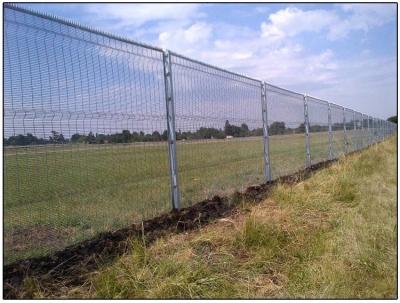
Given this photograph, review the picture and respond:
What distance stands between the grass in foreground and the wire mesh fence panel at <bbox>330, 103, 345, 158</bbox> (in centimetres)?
1100

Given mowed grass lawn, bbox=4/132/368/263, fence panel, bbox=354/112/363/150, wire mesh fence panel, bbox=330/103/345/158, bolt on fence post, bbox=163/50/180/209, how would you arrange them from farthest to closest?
fence panel, bbox=354/112/363/150, wire mesh fence panel, bbox=330/103/345/158, bolt on fence post, bbox=163/50/180/209, mowed grass lawn, bbox=4/132/368/263

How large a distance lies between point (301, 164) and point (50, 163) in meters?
9.40

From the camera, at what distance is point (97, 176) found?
486 centimetres

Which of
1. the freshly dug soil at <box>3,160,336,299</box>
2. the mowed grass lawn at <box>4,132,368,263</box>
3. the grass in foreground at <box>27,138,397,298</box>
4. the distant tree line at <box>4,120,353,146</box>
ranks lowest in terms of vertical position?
the grass in foreground at <box>27,138,397,298</box>

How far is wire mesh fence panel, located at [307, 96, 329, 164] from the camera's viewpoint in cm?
1431

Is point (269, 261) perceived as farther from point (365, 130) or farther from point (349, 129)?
point (365, 130)

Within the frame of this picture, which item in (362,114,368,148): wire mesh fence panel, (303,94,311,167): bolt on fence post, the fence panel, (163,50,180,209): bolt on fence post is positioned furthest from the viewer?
(362,114,368,148): wire mesh fence panel

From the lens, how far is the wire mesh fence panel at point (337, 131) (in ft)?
56.7

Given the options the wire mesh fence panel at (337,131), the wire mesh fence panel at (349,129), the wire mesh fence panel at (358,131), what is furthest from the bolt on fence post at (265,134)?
the wire mesh fence panel at (358,131)

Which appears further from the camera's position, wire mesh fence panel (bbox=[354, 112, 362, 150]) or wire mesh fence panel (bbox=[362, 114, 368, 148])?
wire mesh fence panel (bbox=[362, 114, 368, 148])

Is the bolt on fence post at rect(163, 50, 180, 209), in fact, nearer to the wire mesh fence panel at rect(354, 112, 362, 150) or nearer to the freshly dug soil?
the freshly dug soil

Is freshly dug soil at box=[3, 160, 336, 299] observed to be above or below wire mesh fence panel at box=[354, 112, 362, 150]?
below

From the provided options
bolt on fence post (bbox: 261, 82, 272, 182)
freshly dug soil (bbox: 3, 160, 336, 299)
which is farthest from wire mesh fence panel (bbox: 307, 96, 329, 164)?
freshly dug soil (bbox: 3, 160, 336, 299)

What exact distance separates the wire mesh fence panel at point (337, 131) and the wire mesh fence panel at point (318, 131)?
911 mm
